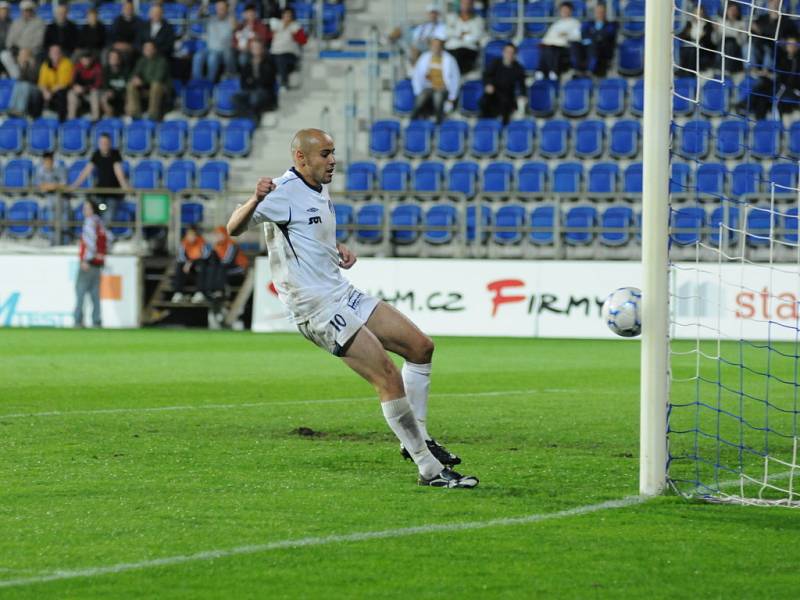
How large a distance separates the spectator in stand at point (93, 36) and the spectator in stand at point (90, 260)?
5747 mm

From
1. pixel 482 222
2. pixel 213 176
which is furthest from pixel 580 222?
pixel 213 176

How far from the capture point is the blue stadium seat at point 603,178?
977 inches

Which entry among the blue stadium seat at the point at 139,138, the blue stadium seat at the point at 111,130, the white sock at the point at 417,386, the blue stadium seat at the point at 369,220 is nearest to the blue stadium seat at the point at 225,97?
the blue stadium seat at the point at 139,138

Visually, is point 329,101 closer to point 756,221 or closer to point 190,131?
point 190,131

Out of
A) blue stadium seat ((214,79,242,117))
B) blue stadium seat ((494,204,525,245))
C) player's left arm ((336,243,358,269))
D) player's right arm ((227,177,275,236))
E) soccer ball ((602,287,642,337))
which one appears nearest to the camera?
soccer ball ((602,287,642,337))

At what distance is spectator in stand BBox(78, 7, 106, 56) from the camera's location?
28.8 m

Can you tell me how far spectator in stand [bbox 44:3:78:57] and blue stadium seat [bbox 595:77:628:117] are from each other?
10409 millimetres

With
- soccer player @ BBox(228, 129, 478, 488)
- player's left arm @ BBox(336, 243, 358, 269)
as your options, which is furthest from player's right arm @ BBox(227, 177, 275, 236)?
player's left arm @ BBox(336, 243, 358, 269)

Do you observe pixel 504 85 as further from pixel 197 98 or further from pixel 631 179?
pixel 197 98

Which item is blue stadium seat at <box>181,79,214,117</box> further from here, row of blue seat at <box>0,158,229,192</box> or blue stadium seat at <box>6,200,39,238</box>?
blue stadium seat at <box>6,200,39,238</box>

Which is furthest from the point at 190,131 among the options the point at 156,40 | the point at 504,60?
the point at 504,60

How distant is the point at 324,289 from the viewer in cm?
798

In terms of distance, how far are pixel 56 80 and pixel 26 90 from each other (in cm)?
63

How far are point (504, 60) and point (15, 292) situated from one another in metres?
9.20
